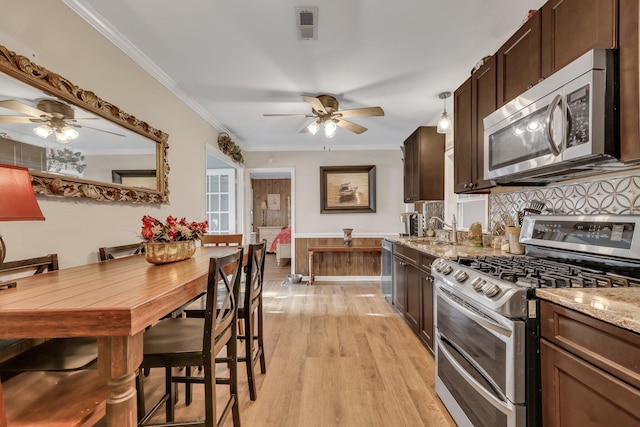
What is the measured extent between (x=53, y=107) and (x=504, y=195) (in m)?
3.28

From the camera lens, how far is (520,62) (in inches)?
66.4

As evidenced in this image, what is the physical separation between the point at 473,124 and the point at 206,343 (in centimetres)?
234

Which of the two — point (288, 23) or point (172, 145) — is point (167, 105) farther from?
point (288, 23)

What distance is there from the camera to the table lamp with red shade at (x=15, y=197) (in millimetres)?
971

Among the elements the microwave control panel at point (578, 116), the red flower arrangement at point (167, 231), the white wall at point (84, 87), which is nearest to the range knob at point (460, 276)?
the microwave control panel at point (578, 116)

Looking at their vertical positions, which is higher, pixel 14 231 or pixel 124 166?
pixel 124 166

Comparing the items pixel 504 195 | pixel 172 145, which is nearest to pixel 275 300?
pixel 172 145

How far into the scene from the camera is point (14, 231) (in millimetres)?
1376

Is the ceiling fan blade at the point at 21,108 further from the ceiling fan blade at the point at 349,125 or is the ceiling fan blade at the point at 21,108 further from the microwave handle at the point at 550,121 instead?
the microwave handle at the point at 550,121

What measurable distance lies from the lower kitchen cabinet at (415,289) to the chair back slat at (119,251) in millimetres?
2341

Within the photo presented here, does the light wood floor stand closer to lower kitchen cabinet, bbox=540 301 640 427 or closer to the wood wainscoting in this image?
lower kitchen cabinet, bbox=540 301 640 427

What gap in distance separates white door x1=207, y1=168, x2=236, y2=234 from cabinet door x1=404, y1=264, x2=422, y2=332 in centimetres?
316

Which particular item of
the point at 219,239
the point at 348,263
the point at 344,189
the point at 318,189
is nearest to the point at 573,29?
the point at 219,239

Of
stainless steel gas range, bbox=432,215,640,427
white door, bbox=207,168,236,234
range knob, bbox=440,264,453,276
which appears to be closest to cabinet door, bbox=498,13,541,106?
stainless steel gas range, bbox=432,215,640,427
